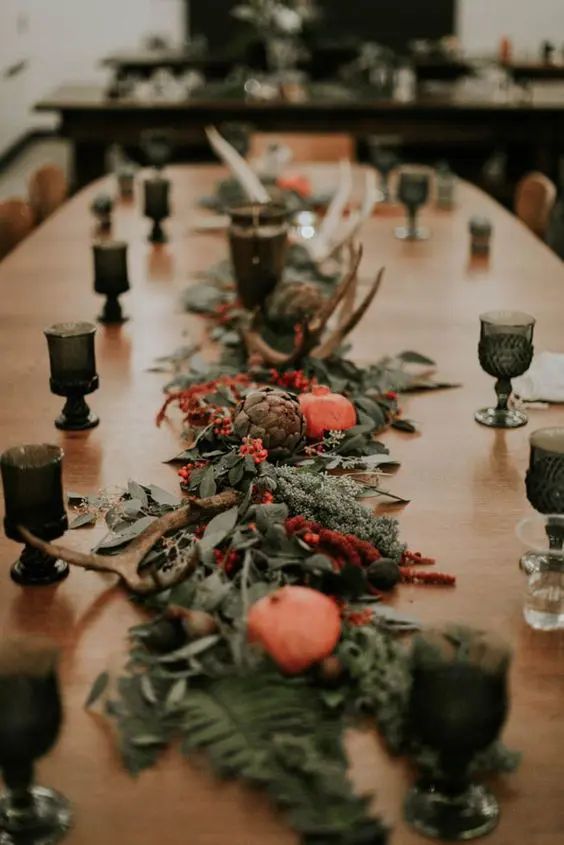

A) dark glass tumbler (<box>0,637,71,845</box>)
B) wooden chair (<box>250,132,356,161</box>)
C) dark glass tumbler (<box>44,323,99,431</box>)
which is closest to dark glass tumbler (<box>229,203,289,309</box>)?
dark glass tumbler (<box>44,323,99,431</box>)

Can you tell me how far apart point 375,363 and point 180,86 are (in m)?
3.83

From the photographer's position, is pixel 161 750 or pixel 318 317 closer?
pixel 161 750

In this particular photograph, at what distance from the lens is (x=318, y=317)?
2.00 meters

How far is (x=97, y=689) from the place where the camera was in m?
1.07

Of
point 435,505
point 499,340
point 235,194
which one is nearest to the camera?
point 435,505

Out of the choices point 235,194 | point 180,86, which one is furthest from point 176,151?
point 235,194

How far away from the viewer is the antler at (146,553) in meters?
1.22

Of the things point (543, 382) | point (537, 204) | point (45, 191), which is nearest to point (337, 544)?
point (543, 382)

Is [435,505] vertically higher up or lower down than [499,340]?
lower down

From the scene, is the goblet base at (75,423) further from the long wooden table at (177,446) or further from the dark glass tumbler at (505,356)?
the dark glass tumbler at (505,356)

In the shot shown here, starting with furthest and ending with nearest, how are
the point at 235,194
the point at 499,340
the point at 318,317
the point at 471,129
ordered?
the point at 471,129, the point at 235,194, the point at 318,317, the point at 499,340

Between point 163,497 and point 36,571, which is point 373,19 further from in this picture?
point 36,571

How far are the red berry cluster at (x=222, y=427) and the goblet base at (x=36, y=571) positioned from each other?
0.34 metres

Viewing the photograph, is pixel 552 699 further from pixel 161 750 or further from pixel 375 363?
pixel 375 363
